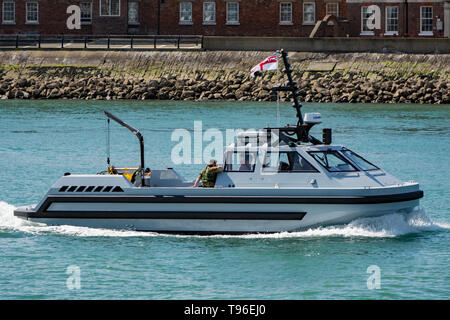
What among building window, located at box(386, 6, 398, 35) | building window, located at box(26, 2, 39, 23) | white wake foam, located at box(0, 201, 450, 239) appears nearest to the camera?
white wake foam, located at box(0, 201, 450, 239)

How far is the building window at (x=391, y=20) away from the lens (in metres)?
64.2

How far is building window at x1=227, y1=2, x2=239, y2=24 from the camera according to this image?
66938 mm

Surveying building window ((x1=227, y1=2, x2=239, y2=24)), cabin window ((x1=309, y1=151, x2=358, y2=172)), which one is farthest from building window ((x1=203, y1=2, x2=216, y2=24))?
cabin window ((x1=309, y1=151, x2=358, y2=172))

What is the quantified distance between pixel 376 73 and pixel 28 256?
4221cm

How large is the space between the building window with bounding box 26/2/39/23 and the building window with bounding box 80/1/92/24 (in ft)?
10.8

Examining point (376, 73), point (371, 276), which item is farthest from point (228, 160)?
point (376, 73)

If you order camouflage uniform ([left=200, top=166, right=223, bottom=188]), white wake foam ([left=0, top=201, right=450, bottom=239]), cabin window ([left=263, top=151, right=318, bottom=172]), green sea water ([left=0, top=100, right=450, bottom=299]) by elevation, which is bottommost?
green sea water ([left=0, top=100, right=450, bottom=299])

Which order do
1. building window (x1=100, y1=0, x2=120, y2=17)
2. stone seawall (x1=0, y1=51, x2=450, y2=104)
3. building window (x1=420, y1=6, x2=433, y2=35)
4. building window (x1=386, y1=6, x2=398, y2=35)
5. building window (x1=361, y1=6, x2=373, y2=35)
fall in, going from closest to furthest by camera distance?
stone seawall (x1=0, y1=51, x2=450, y2=104), building window (x1=420, y1=6, x2=433, y2=35), building window (x1=386, y1=6, x2=398, y2=35), building window (x1=361, y1=6, x2=373, y2=35), building window (x1=100, y1=0, x2=120, y2=17)

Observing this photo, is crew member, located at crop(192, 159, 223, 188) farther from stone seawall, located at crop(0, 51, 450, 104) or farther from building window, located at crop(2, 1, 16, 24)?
building window, located at crop(2, 1, 16, 24)

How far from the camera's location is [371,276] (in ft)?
57.3

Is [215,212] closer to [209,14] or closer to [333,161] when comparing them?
[333,161]

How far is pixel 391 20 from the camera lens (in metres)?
64.3

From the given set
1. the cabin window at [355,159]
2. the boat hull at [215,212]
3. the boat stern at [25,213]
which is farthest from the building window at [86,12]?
the cabin window at [355,159]
